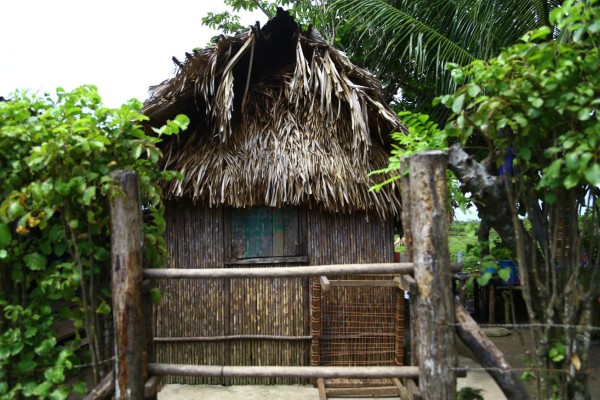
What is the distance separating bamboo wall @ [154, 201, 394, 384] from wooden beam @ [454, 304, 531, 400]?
2.74 metres

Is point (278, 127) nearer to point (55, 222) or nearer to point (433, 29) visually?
point (55, 222)

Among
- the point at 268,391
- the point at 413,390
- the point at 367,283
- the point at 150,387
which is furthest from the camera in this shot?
the point at 268,391

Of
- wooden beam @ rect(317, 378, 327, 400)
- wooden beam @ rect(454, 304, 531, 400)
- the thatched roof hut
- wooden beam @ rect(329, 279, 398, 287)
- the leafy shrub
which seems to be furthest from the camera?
the thatched roof hut

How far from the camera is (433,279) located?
2.18 m

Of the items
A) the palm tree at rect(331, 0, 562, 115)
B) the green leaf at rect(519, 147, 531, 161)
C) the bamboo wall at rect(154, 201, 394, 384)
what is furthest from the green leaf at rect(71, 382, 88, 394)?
the palm tree at rect(331, 0, 562, 115)

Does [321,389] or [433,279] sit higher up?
[433,279]

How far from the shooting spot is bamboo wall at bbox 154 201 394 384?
15.8ft

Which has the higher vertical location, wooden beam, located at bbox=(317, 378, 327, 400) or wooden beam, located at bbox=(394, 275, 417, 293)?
wooden beam, located at bbox=(394, 275, 417, 293)

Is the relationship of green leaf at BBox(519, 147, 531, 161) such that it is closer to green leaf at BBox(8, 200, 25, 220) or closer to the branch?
the branch

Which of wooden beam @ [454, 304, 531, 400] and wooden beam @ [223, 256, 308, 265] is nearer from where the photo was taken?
wooden beam @ [454, 304, 531, 400]

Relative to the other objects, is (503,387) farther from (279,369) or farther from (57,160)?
(57,160)

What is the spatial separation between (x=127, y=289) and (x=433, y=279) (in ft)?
5.32

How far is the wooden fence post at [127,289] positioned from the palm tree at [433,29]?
4.98 metres

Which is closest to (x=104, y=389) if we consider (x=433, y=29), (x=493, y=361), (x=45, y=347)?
(x=45, y=347)
